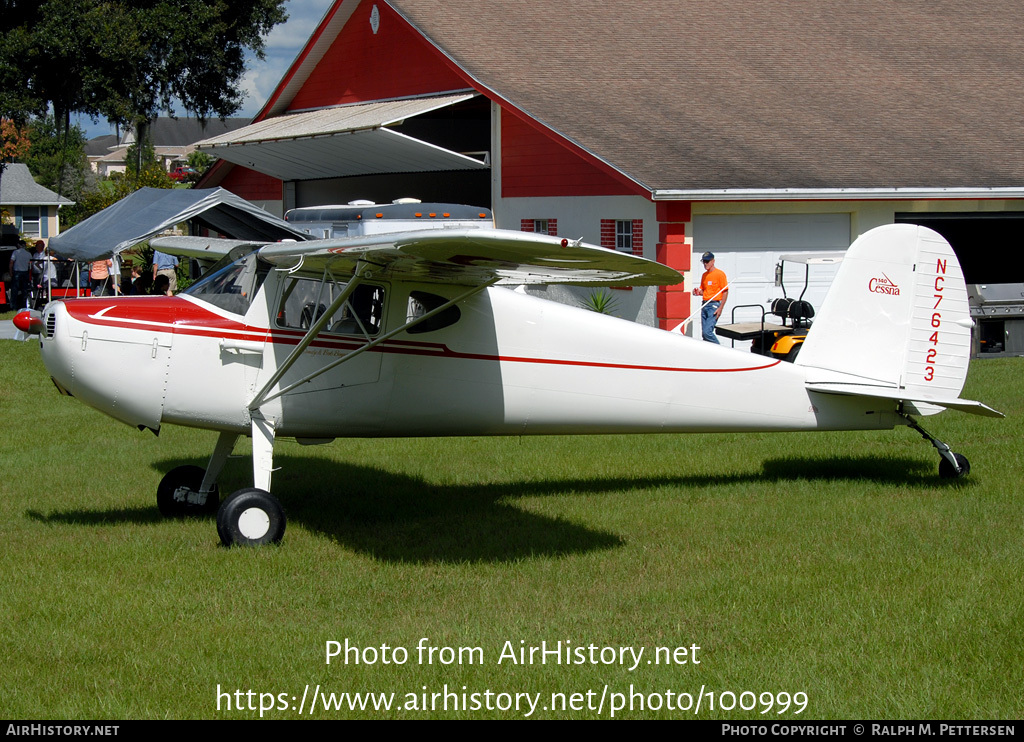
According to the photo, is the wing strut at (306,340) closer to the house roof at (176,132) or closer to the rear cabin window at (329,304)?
the rear cabin window at (329,304)

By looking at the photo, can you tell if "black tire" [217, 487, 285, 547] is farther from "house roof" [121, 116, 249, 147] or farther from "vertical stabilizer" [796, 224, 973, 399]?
"house roof" [121, 116, 249, 147]

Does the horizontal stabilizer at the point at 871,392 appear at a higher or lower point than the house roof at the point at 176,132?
lower

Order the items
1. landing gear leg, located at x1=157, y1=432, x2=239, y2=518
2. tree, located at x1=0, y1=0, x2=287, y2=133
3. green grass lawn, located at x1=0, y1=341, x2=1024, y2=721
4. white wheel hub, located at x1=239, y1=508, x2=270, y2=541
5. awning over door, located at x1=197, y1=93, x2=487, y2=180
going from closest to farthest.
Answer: green grass lawn, located at x1=0, y1=341, x2=1024, y2=721
white wheel hub, located at x1=239, y1=508, x2=270, y2=541
landing gear leg, located at x1=157, y1=432, x2=239, y2=518
awning over door, located at x1=197, y1=93, x2=487, y2=180
tree, located at x1=0, y1=0, x2=287, y2=133

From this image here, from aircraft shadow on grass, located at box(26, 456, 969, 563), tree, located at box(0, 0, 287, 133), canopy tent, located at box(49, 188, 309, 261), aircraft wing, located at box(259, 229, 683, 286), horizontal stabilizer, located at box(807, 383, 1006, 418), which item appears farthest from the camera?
tree, located at box(0, 0, 287, 133)

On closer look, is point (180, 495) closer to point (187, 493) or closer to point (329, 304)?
point (187, 493)

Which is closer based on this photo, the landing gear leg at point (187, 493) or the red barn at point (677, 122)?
the landing gear leg at point (187, 493)

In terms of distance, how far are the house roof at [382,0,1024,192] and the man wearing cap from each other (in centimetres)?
152

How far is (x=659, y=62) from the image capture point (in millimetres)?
23828

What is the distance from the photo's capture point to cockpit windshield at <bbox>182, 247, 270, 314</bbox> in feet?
26.7

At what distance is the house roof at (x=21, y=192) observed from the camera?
58.4 metres

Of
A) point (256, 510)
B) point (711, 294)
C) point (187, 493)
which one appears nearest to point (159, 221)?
A: point (711, 294)

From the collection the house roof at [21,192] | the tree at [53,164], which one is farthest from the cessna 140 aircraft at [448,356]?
the tree at [53,164]

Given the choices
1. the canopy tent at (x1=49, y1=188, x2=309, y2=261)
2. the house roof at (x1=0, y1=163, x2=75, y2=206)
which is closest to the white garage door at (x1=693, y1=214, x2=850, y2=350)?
the canopy tent at (x1=49, y1=188, x2=309, y2=261)

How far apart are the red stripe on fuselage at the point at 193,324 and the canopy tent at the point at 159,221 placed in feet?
34.0
